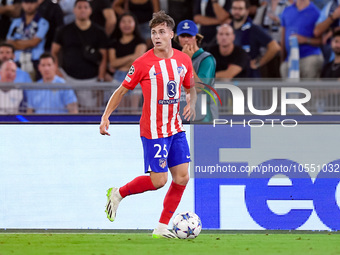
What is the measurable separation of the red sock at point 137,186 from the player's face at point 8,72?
4.31 m

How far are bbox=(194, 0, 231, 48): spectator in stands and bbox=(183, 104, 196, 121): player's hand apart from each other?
385 cm

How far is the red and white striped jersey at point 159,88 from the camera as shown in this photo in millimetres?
6988

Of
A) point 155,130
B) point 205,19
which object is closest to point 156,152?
point 155,130

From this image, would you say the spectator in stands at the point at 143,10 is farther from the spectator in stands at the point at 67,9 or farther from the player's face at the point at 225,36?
the player's face at the point at 225,36

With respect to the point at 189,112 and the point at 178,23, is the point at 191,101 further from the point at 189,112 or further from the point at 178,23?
the point at 178,23

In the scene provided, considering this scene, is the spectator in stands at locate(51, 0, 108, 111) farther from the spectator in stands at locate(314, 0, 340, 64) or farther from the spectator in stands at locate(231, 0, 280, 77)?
the spectator in stands at locate(314, 0, 340, 64)

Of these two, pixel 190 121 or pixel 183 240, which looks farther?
pixel 190 121

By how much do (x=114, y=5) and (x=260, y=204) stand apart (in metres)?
5.50

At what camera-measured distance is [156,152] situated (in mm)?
7000

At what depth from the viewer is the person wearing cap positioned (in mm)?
8188

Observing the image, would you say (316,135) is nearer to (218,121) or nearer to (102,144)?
(218,121)

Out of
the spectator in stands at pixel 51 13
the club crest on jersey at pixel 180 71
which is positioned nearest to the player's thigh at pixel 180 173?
the club crest on jersey at pixel 180 71

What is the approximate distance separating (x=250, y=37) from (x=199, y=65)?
3.43 metres

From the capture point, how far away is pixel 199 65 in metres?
8.27
